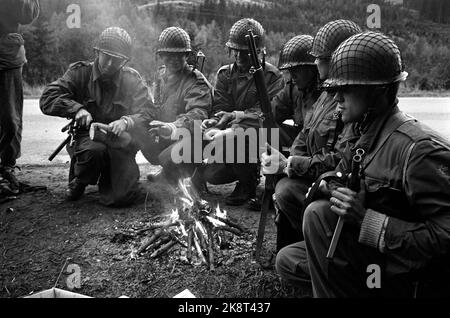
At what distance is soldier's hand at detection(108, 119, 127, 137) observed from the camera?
5250 mm

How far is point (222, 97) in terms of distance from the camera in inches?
240

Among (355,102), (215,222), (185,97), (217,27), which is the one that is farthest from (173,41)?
(217,27)

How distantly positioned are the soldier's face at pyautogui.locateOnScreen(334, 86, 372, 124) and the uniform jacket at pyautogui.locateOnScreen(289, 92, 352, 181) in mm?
610

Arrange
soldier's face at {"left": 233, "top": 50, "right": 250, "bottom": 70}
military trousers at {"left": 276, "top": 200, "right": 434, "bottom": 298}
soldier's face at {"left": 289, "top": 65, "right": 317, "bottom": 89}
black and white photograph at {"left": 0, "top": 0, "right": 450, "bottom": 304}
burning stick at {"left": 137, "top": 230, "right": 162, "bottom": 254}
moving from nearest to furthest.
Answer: black and white photograph at {"left": 0, "top": 0, "right": 450, "bottom": 304} → military trousers at {"left": 276, "top": 200, "right": 434, "bottom": 298} → burning stick at {"left": 137, "top": 230, "right": 162, "bottom": 254} → soldier's face at {"left": 289, "top": 65, "right": 317, "bottom": 89} → soldier's face at {"left": 233, "top": 50, "right": 250, "bottom": 70}

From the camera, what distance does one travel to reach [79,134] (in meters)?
5.54

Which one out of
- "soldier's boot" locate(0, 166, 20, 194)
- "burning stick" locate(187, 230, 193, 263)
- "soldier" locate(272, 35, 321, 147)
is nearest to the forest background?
"soldier's boot" locate(0, 166, 20, 194)

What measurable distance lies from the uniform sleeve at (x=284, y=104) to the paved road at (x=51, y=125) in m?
3.33

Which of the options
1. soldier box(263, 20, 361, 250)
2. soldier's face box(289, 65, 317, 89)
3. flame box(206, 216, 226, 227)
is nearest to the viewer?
soldier box(263, 20, 361, 250)

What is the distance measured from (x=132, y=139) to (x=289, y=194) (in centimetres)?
258

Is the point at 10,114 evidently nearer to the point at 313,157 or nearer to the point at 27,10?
the point at 27,10

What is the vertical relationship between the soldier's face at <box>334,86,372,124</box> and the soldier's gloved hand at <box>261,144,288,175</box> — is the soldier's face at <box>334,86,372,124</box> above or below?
above

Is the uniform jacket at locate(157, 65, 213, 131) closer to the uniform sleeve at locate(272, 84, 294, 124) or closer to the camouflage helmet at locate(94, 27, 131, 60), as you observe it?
the camouflage helmet at locate(94, 27, 131, 60)
